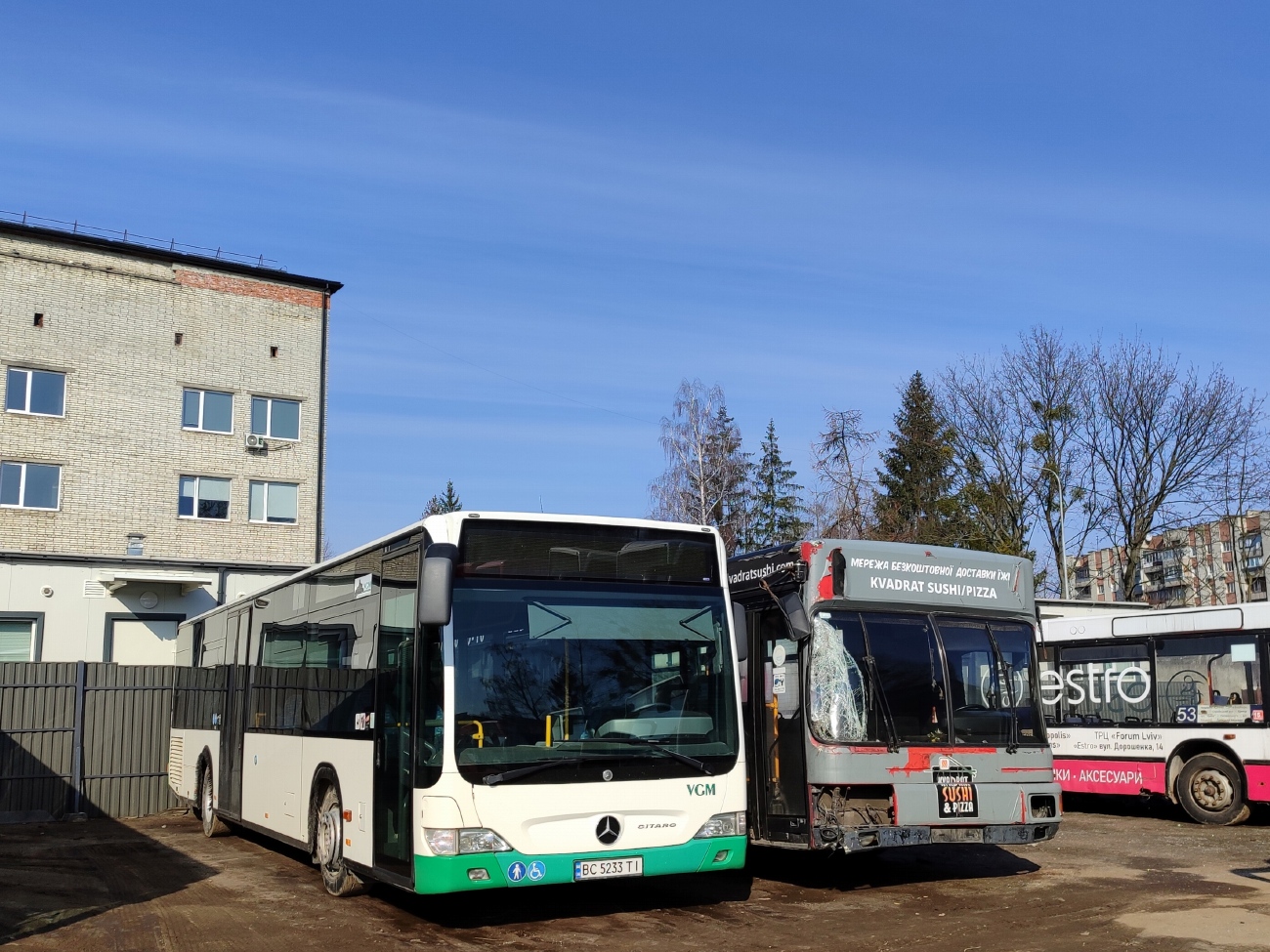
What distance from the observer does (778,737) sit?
11.1 metres

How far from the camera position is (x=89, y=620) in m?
26.0

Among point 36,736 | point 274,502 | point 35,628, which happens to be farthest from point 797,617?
point 274,502

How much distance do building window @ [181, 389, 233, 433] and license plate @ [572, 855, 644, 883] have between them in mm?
31154

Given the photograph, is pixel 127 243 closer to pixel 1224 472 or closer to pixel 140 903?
pixel 140 903

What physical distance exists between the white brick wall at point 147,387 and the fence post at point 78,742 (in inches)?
645

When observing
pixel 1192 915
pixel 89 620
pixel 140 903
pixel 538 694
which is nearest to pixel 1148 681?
pixel 1192 915

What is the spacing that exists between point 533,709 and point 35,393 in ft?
101

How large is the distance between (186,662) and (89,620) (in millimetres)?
8270

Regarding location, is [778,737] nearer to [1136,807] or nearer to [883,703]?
[883,703]

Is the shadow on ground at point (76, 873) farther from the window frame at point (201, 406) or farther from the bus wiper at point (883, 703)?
the window frame at point (201, 406)

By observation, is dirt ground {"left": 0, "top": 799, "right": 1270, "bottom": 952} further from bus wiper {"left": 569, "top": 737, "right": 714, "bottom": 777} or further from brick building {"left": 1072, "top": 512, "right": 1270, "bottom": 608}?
brick building {"left": 1072, "top": 512, "right": 1270, "bottom": 608}

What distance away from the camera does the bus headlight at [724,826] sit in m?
9.15

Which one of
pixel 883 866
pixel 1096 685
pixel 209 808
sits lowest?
pixel 883 866

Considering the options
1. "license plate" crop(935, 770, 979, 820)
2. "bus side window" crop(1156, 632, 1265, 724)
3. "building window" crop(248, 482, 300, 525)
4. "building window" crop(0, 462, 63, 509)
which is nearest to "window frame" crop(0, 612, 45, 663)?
"building window" crop(0, 462, 63, 509)
